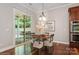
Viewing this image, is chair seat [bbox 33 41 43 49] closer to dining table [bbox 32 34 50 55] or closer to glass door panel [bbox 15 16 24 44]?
dining table [bbox 32 34 50 55]

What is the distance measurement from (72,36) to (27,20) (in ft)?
3.29

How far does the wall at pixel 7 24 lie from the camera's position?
2342 mm

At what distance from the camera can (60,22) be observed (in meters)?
2.51

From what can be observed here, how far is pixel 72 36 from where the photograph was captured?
2.59 meters

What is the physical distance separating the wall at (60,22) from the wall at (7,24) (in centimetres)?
41

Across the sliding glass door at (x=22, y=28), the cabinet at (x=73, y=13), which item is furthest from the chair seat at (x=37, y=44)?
the cabinet at (x=73, y=13)

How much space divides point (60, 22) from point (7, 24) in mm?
1058

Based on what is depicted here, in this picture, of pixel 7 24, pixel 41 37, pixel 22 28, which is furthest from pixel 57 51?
pixel 7 24

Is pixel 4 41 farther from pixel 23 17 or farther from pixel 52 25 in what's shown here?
pixel 52 25

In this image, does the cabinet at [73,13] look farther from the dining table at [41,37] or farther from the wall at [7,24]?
the wall at [7,24]

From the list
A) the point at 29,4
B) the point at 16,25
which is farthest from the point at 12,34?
the point at 29,4

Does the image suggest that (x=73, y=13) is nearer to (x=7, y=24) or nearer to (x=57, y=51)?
(x=57, y=51)

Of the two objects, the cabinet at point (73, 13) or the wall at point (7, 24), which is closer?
the wall at point (7, 24)
